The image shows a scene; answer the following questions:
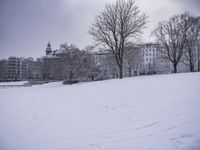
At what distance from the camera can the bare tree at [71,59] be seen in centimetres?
4559

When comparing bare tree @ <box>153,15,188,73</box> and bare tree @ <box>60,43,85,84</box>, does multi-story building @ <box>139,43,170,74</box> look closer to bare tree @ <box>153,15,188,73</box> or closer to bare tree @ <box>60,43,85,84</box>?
bare tree @ <box>153,15,188,73</box>

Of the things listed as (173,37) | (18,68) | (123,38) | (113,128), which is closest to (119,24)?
(123,38)

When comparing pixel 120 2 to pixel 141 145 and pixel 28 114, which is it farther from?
pixel 141 145

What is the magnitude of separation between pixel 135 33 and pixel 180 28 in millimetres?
11649

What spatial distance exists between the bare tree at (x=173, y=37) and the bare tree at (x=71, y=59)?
18.7 metres

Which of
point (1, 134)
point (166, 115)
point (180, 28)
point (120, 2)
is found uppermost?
point (120, 2)

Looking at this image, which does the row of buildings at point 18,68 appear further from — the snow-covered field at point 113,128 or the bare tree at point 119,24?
the snow-covered field at point 113,128

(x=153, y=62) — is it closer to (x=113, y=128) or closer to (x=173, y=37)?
(x=173, y=37)

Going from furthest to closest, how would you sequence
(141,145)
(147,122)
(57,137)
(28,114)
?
(28,114) → (147,122) → (57,137) → (141,145)

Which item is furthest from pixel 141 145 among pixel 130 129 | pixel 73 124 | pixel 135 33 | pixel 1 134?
Result: pixel 135 33

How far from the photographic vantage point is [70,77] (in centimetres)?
4444

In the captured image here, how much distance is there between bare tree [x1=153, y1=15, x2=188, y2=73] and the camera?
38406 millimetres

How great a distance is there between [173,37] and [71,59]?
2378cm

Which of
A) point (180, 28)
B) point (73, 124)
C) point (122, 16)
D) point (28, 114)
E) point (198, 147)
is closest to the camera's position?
point (198, 147)
